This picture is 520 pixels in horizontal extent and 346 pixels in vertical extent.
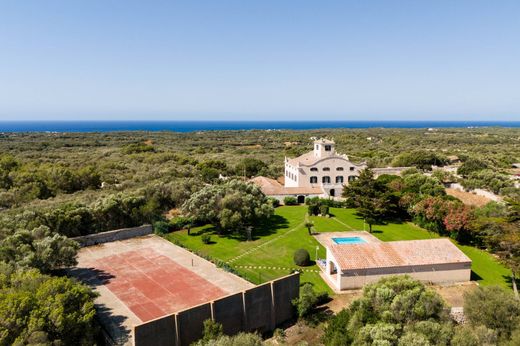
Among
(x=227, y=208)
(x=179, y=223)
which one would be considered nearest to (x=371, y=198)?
(x=227, y=208)

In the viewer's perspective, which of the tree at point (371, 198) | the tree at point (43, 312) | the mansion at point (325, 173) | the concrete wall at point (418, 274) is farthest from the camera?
the mansion at point (325, 173)

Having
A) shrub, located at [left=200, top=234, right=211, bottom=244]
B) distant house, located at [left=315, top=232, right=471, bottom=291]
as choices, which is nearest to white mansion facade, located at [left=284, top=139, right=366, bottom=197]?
shrub, located at [left=200, top=234, right=211, bottom=244]

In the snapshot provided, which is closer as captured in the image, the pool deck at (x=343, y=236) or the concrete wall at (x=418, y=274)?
the concrete wall at (x=418, y=274)

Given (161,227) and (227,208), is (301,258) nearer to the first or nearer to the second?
(227,208)

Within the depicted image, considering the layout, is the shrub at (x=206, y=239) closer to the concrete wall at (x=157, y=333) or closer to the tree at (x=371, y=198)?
the concrete wall at (x=157, y=333)

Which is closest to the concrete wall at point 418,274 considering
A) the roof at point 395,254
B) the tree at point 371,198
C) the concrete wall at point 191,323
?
the roof at point 395,254

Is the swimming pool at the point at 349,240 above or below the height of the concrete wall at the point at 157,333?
below

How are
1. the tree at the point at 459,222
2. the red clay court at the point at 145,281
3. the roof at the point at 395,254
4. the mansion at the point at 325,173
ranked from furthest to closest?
the mansion at the point at 325,173 → the tree at the point at 459,222 → the roof at the point at 395,254 → the red clay court at the point at 145,281

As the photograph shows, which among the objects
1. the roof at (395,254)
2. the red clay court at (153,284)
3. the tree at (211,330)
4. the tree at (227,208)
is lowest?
the red clay court at (153,284)

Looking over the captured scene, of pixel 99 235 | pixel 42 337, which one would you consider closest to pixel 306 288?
pixel 42 337
